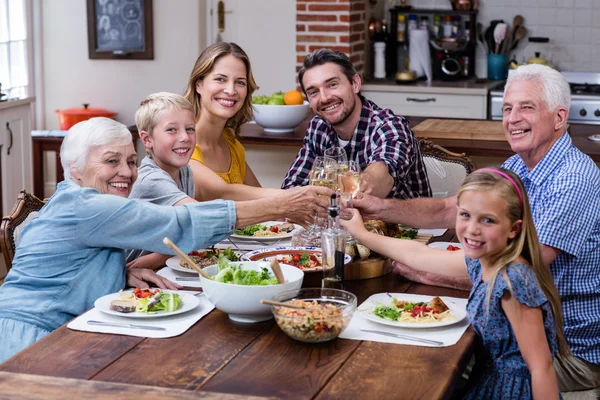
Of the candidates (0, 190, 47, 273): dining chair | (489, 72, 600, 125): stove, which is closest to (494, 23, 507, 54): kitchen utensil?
(489, 72, 600, 125): stove

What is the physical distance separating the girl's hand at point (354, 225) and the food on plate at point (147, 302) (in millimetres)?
558

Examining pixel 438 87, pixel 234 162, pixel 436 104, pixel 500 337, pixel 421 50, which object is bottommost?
pixel 500 337

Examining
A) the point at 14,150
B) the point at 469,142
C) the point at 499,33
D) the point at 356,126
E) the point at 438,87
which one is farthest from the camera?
the point at 499,33

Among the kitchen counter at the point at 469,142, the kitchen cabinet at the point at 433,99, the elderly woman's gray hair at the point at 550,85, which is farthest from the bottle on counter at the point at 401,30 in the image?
the elderly woman's gray hair at the point at 550,85

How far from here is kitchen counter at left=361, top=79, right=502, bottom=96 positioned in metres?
6.00

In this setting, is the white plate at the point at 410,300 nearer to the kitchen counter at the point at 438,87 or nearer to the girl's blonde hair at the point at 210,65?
the girl's blonde hair at the point at 210,65

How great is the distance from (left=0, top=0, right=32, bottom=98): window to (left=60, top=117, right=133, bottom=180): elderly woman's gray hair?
3.91m

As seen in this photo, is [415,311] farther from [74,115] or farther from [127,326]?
[74,115]

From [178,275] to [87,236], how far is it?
289mm

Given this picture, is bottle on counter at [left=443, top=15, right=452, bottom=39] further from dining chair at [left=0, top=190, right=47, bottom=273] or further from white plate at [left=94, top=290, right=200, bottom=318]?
white plate at [left=94, top=290, right=200, bottom=318]

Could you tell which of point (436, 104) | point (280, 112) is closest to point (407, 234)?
point (280, 112)

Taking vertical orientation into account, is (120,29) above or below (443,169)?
above

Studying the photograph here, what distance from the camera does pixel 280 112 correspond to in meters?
4.30

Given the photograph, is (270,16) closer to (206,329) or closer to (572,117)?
(572,117)
